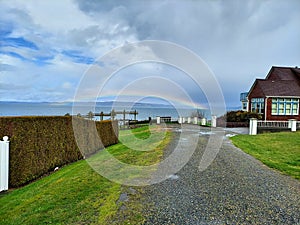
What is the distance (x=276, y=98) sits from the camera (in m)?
20.7

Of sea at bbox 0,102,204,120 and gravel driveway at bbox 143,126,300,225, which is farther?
sea at bbox 0,102,204,120

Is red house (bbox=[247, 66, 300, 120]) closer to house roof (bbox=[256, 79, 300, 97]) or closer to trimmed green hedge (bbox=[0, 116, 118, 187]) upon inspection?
house roof (bbox=[256, 79, 300, 97])

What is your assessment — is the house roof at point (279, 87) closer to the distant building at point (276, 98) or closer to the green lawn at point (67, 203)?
the distant building at point (276, 98)

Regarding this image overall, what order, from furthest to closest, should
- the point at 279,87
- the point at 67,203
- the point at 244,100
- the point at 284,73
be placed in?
the point at 244,100, the point at 284,73, the point at 279,87, the point at 67,203

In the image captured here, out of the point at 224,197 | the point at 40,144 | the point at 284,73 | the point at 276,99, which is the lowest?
the point at 224,197

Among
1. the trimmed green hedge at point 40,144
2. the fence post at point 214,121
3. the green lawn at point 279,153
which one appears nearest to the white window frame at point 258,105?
the fence post at point 214,121

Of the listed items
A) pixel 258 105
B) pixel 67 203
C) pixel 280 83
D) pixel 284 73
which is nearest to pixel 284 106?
pixel 258 105

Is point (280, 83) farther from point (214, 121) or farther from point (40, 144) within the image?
point (40, 144)

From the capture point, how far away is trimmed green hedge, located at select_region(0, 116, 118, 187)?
5871mm

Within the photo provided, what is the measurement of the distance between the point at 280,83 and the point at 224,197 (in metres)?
21.8

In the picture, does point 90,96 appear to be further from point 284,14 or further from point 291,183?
point 284,14

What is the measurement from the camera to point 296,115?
827 inches

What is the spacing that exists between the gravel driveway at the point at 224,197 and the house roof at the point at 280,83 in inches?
688

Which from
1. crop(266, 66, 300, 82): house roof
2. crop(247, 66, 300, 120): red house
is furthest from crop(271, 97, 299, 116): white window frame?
crop(266, 66, 300, 82): house roof
